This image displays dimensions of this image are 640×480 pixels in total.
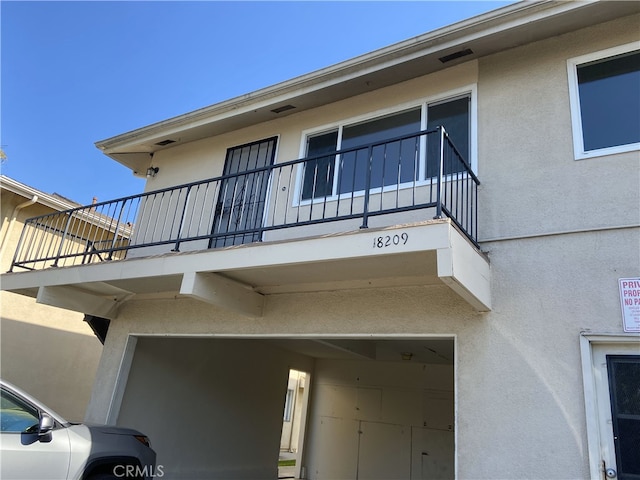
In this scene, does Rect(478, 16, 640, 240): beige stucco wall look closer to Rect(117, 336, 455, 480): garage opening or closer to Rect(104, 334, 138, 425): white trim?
Rect(117, 336, 455, 480): garage opening

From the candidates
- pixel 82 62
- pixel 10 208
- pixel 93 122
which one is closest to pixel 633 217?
pixel 10 208

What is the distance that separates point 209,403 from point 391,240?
6.28 meters

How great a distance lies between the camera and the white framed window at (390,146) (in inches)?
218

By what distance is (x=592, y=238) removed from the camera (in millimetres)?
4254

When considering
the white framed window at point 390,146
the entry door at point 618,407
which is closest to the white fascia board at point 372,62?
the white framed window at point 390,146

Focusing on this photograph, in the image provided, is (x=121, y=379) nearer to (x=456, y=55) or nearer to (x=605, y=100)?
(x=456, y=55)

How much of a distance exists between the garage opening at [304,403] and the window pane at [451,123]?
2.87 metres

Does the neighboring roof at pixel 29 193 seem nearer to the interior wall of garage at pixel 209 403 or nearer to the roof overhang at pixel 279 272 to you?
the roof overhang at pixel 279 272

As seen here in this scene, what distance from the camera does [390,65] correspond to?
230 inches

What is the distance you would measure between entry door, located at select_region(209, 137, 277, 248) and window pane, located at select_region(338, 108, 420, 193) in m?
1.43

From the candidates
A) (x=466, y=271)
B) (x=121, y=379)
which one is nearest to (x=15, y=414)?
(x=121, y=379)

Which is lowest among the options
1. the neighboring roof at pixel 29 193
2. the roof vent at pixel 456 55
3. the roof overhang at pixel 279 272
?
the roof overhang at pixel 279 272

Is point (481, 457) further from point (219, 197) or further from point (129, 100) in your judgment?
point (129, 100)

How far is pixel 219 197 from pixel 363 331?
365 cm
